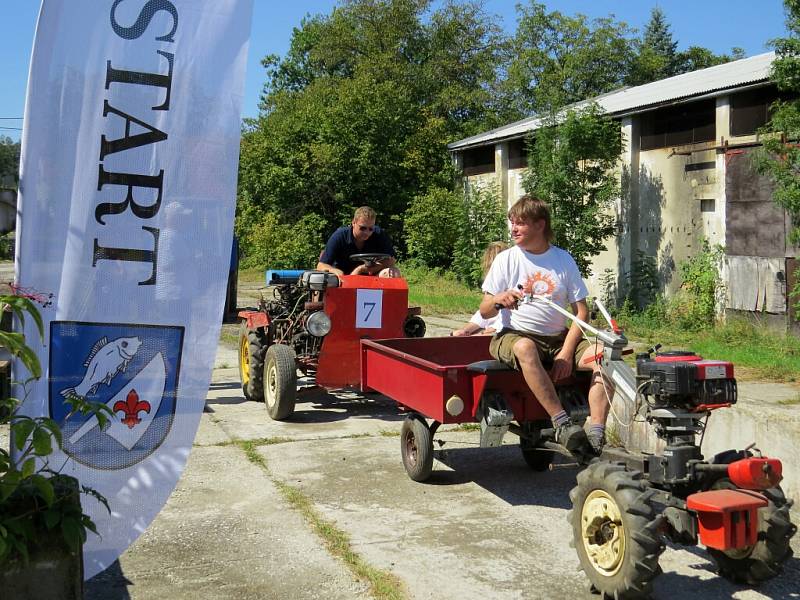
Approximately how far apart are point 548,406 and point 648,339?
8307 mm

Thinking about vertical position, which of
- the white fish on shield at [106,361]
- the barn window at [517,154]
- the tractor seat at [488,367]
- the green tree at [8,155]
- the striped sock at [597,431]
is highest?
the green tree at [8,155]

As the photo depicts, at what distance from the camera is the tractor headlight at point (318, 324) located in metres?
7.73

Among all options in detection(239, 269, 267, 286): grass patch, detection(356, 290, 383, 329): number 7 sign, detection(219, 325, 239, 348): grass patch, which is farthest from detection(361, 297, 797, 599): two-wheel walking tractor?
detection(239, 269, 267, 286): grass patch

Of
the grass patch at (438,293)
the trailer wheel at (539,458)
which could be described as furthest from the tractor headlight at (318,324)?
the grass patch at (438,293)

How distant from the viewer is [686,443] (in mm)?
4109

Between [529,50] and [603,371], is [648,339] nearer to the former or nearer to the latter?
[603,371]

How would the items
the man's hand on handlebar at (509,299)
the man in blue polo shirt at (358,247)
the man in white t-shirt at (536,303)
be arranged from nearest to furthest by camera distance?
the man's hand on handlebar at (509,299), the man in white t-shirt at (536,303), the man in blue polo shirt at (358,247)

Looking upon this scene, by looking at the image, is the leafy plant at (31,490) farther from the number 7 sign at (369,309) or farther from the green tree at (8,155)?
the green tree at (8,155)

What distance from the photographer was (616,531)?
4.00 meters

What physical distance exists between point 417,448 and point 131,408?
8.83ft

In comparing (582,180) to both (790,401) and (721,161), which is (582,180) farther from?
(790,401)

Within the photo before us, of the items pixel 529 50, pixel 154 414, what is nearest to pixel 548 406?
pixel 154 414

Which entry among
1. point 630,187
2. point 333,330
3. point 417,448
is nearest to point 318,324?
point 333,330

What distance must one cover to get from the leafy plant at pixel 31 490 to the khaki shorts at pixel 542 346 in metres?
2.79
